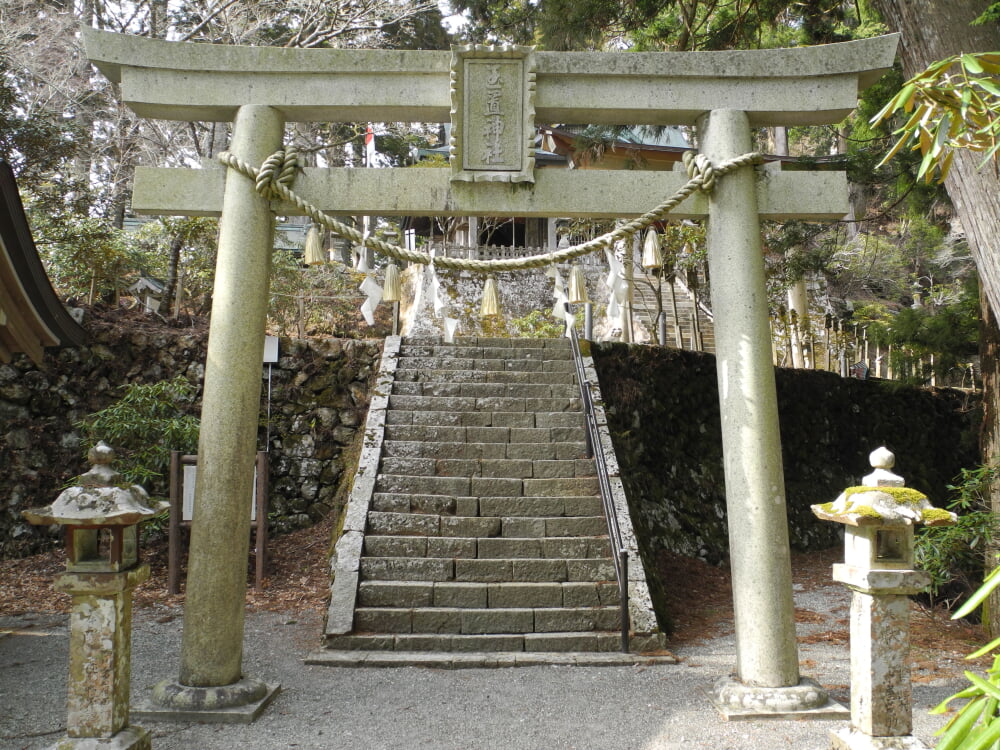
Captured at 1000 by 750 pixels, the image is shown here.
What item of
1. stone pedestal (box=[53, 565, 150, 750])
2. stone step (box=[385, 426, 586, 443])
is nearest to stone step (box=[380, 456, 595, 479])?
stone step (box=[385, 426, 586, 443])

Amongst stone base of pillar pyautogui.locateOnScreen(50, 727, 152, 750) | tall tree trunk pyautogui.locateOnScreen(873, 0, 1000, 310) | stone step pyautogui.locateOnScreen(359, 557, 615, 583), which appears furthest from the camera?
stone step pyautogui.locateOnScreen(359, 557, 615, 583)

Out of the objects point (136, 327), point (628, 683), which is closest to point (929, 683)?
point (628, 683)

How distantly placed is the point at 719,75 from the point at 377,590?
469 centimetres

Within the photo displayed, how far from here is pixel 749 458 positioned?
4.41 meters

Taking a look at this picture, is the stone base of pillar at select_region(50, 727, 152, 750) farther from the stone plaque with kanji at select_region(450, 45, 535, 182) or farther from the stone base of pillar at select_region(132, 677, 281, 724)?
the stone plaque with kanji at select_region(450, 45, 535, 182)

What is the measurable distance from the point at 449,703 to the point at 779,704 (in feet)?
6.50

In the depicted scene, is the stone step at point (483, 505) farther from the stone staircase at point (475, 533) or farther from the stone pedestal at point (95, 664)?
the stone pedestal at point (95, 664)

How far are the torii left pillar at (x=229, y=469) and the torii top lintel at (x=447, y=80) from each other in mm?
250

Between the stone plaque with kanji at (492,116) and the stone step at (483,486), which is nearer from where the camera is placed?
the stone plaque with kanji at (492,116)

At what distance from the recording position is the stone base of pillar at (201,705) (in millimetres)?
4172

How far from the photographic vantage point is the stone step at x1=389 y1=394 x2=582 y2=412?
901 centimetres

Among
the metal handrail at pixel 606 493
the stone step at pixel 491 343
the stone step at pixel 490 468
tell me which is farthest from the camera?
the stone step at pixel 491 343

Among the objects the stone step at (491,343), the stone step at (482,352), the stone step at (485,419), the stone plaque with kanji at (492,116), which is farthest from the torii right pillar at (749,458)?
the stone step at (491,343)

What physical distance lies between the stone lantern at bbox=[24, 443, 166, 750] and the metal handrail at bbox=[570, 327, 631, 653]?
356 cm
